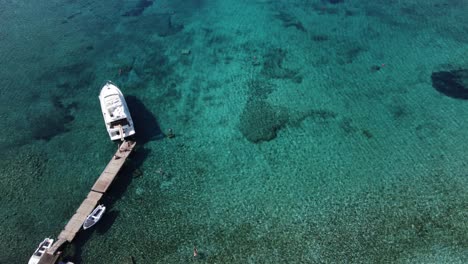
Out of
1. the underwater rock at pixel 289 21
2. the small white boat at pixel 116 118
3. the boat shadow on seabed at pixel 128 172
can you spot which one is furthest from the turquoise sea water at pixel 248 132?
the small white boat at pixel 116 118

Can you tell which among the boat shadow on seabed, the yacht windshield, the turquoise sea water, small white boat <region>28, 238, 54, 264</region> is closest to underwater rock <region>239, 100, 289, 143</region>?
the turquoise sea water

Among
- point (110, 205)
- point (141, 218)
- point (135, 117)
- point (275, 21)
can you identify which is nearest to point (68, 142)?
point (135, 117)

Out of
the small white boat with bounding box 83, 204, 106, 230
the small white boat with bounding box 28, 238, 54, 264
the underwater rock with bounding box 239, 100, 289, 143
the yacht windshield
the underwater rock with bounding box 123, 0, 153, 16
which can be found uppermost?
the underwater rock with bounding box 123, 0, 153, 16

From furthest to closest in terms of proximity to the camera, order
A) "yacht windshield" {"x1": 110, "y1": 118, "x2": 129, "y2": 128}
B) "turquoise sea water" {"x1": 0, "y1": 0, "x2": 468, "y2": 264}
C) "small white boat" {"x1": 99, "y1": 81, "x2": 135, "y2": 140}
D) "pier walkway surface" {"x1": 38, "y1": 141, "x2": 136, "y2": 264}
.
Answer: "yacht windshield" {"x1": 110, "y1": 118, "x2": 129, "y2": 128} → "small white boat" {"x1": 99, "y1": 81, "x2": 135, "y2": 140} → "turquoise sea water" {"x1": 0, "y1": 0, "x2": 468, "y2": 264} → "pier walkway surface" {"x1": 38, "y1": 141, "x2": 136, "y2": 264}

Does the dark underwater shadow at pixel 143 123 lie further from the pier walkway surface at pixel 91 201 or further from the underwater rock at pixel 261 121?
the underwater rock at pixel 261 121

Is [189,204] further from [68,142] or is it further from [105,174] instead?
[68,142]

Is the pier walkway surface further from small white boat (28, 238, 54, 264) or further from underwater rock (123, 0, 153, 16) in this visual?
underwater rock (123, 0, 153, 16)
